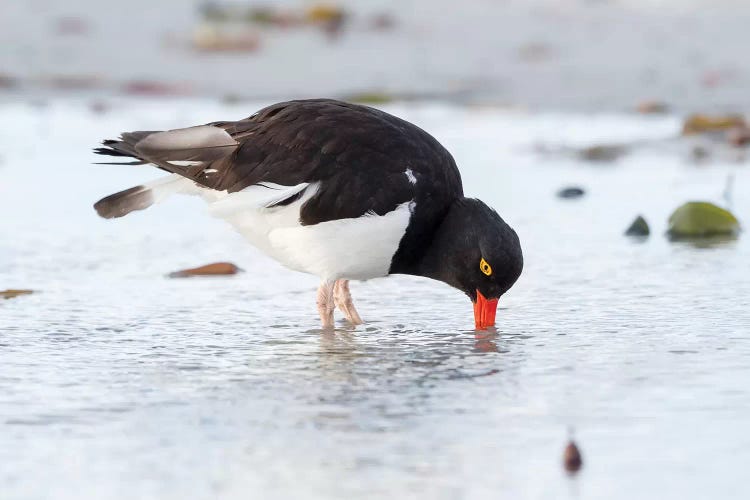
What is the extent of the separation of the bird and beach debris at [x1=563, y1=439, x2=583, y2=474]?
1858 millimetres

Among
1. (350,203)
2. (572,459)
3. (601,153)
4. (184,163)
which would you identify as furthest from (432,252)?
(601,153)

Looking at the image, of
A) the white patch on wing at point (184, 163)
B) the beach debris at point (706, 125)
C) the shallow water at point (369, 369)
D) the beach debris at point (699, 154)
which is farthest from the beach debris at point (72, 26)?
the white patch on wing at point (184, 163)

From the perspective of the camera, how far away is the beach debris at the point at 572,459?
3.39m

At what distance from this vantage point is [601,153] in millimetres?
9977

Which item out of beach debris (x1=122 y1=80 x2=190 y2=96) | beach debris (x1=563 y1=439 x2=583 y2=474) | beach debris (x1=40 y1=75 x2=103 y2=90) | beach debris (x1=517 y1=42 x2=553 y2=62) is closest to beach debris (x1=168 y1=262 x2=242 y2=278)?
beach debris (x1=563 y1=439 x2=583 y2=474)

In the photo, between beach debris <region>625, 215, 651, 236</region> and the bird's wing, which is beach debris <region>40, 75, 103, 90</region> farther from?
the bird's wing

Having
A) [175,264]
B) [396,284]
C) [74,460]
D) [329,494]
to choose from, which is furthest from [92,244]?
[329,494]

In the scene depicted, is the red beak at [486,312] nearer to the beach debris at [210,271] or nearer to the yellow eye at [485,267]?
the yellow eye at [485,267]

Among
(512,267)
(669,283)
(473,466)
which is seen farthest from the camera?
(669,283)

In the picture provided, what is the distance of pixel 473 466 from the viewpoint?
3453 mm

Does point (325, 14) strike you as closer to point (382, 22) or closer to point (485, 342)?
point (382, 22)

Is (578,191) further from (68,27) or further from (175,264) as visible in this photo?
(68,27)

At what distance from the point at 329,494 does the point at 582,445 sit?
77cm

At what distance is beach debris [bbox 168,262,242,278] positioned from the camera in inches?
251
